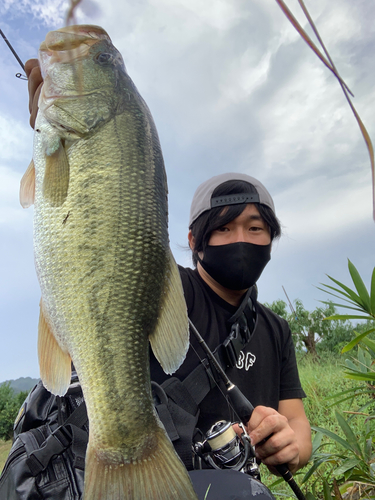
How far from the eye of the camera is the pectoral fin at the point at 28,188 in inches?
54.8

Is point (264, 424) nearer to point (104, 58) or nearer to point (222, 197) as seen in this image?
point (222, 197)

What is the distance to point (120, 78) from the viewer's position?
1.52 metres

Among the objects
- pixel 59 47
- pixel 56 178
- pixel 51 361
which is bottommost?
pixel 51 361

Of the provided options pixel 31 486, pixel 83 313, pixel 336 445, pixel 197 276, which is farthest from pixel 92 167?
pixel 336 445

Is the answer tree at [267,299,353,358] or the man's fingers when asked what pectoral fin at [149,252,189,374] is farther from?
tree at [267,299,353,358]

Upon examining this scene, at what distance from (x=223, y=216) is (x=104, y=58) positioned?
1.37 meters

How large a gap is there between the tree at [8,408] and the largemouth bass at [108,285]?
1194 cm

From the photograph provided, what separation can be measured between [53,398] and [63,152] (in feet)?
3.96

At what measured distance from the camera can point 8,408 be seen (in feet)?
37.3

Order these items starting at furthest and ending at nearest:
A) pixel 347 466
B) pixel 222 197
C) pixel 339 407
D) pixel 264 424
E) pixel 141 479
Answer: pixel 339 407 → pixel 222 197 → pixel 347 466 → pixel 264 424 → pixel 141 479

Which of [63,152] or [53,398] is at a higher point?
[63,152]

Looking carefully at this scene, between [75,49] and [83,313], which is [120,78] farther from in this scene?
[83,313]

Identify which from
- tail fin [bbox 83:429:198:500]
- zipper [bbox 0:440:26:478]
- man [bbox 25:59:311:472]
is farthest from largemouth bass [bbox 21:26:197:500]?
man [bbox 25:59:311:472]

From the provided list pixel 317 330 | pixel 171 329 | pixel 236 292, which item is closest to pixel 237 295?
pixel 236 292
